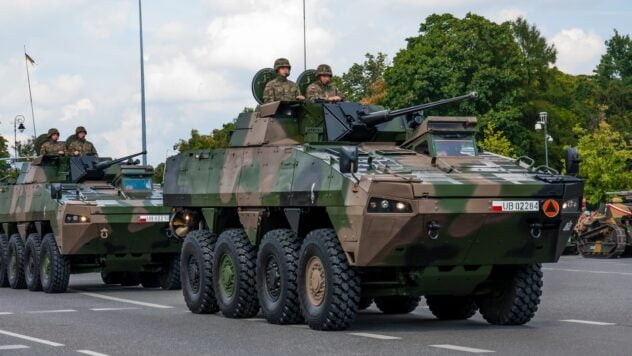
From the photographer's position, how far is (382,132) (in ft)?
58.1

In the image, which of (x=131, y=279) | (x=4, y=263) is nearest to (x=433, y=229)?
(x=131, y=279)

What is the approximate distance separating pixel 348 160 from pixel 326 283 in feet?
4.31

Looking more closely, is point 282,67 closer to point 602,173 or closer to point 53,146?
point 53,146

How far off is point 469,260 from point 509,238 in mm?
461

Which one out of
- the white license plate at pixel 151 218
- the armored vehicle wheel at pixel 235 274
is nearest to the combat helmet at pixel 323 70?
the armored vehicle wheel at pixel 235 274

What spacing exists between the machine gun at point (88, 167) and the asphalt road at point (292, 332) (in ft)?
18.0

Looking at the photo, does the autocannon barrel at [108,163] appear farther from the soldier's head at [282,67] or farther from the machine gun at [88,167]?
the soldier's head at [282,67]

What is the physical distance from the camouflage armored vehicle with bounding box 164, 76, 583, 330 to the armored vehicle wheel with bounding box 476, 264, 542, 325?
0.05ft

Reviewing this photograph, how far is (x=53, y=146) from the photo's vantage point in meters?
28.5

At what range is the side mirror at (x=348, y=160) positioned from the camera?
1479 cm

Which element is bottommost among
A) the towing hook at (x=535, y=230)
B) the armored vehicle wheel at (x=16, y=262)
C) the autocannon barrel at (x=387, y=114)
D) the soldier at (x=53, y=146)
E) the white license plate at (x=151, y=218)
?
the armored vehicle wheel at (x=16, y=262)

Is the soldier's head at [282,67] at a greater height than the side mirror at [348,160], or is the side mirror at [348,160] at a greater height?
the soldier's head at [282,67]

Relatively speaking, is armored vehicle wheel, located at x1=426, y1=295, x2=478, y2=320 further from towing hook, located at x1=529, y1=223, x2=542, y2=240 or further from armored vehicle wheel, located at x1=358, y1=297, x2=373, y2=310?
towing hook, located at x1=529, y1=223, x2=542, y2=240

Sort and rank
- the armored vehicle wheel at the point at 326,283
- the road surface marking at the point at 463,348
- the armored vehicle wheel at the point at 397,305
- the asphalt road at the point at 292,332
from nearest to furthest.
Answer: the road surface marking at the point at 463,348, the asphalt road at the point at 292,332, the armored vehicle wheel at the point at 326,283, the armored vehicle wheel at the point at 397,305
